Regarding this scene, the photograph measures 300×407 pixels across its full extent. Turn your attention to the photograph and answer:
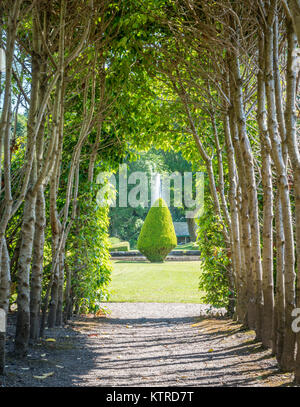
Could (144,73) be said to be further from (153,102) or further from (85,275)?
(85,275)

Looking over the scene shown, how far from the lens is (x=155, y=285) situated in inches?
651

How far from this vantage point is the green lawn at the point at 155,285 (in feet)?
43.9

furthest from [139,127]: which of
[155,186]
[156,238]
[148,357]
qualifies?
[155,186]

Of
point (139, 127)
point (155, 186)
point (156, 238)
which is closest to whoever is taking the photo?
point (139, 127)

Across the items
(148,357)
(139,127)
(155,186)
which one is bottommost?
(148,357)

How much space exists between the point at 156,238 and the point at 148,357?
20.4 m

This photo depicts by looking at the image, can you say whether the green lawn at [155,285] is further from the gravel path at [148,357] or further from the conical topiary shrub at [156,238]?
the conical topiary shrub at [156,238]

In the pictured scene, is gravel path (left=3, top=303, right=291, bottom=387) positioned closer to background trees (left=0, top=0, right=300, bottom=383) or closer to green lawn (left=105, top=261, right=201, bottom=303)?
background trees (left=0, top=0, right=300, bottom=383)

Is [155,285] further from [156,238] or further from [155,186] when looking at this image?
[155,186]

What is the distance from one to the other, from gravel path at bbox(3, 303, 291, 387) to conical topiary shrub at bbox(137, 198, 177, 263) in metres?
17.1

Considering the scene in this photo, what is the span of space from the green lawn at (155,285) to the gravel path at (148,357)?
2966 millimetres

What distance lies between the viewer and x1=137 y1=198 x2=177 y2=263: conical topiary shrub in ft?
85.0

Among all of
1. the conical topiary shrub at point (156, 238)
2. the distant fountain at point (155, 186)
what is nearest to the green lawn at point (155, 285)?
the conical topiary shrub at point (156, 238)
